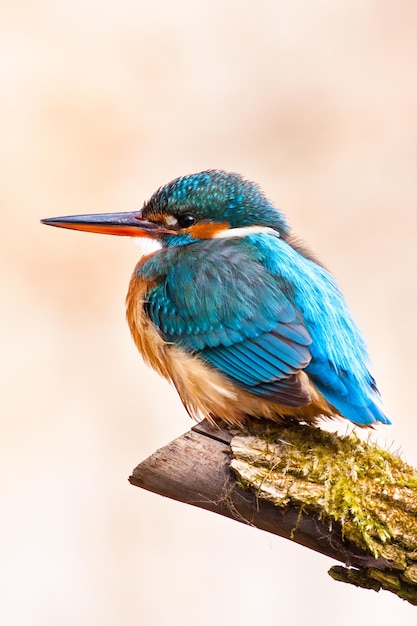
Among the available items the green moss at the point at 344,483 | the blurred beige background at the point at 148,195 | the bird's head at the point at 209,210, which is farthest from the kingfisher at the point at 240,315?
the blurred beige background at the point at 148,195

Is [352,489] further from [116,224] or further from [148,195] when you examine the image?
[148,195]

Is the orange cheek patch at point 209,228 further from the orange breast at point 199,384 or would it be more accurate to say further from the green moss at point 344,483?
the green moss at point 344,483

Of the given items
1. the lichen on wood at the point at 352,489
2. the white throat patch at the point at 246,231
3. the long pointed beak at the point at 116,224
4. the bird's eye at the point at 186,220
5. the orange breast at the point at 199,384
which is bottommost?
the lichen on wood at the point at 352,489

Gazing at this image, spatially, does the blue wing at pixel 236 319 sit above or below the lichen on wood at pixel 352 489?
above

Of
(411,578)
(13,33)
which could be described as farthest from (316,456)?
(13,33)

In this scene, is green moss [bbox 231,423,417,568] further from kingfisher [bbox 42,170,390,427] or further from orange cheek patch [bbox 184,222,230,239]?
orange cheek patch [bbox 184,222,230,239]

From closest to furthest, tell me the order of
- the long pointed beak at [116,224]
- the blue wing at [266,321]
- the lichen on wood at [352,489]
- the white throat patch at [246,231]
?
the lichen on wood at [352,489] → the blue wing at [266,321] → the white throat patch at [246,231] → the long pointed beak at [116,224]

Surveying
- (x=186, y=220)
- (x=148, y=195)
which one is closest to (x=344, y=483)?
(x=186, y=220)
